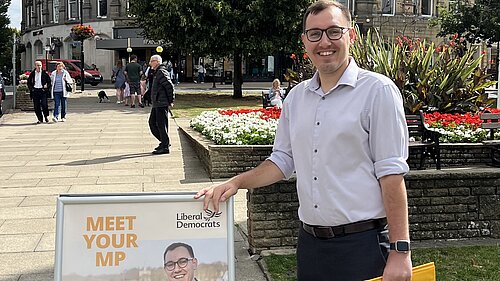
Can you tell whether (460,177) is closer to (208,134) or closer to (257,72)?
(208,134)

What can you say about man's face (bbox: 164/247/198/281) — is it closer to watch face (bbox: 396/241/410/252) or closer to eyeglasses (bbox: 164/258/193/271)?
eyeglasses (bbox: 164/258/193/271)

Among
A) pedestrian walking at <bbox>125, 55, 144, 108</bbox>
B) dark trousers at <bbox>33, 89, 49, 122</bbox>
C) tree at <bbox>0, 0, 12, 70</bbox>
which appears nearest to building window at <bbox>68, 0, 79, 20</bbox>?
tree at <bbox>0, 0, 12, 70</bbox>

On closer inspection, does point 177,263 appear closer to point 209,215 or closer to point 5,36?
point 209,215

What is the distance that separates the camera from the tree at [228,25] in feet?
85.8

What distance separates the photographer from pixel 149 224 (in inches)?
119

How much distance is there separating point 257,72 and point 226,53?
95.1ft

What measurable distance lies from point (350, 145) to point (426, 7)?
180 ft

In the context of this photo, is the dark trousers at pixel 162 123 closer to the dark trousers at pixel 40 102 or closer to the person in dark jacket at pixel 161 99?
the person in dark jacket at pixel 161 99

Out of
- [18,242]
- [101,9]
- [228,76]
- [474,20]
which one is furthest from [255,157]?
[101,9]

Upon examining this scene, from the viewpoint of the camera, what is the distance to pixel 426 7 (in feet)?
179

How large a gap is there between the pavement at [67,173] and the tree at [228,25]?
740cm

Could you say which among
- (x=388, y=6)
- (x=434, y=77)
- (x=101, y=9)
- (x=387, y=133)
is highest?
(x=101, y=9)

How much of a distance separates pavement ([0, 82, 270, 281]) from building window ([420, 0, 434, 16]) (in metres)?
39.7

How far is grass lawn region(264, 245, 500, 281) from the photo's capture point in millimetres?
5141
